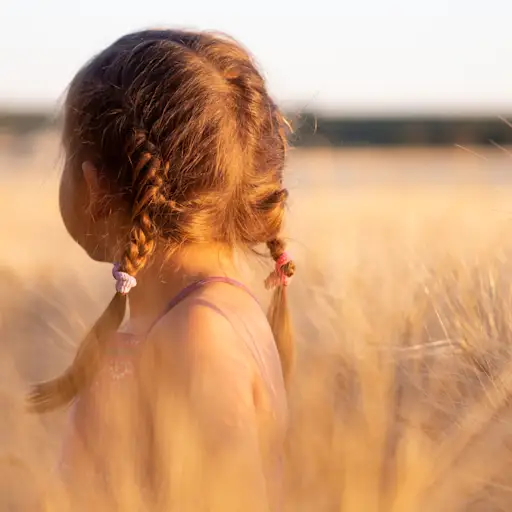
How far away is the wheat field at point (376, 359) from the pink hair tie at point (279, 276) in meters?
0.12

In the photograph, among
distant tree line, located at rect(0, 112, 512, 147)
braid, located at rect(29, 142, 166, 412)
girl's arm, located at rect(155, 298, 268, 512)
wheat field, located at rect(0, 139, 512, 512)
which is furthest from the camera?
distant tree line, located at rect(0, 112, 512, 147)

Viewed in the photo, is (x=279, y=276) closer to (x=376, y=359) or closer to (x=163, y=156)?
(x=163, y=156)

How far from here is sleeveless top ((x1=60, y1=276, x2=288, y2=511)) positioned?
1.37 meters

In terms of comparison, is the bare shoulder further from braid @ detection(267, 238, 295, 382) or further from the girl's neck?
braid @ detection(267, 238, 295, 382)

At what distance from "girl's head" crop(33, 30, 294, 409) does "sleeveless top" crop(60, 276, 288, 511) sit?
0.04 metres

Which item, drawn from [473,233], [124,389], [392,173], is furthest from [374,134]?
[124,389]

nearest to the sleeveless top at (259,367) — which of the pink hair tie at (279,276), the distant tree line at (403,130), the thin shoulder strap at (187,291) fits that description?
the thin shoulder strap at (187,291)

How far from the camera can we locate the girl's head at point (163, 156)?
1494 millimetres

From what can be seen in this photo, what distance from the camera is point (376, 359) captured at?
4.20 feet

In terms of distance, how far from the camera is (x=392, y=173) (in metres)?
11.1

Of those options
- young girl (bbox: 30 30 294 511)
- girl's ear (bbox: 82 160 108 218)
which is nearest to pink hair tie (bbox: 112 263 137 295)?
young girl (bbox: 30 30 294 511)

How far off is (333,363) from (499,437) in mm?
444

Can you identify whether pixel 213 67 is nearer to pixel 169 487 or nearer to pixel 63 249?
pixel 169 487

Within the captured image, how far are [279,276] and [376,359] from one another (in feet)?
1.51
